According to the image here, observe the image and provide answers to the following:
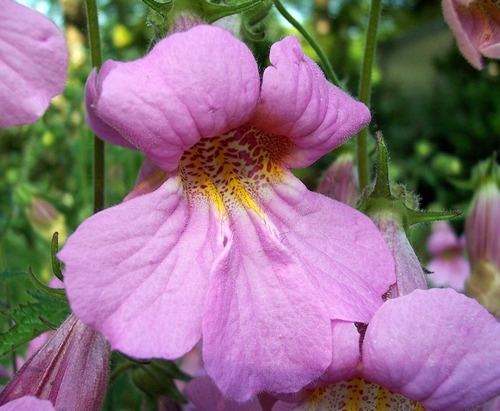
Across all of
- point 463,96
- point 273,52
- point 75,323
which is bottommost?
point 463,96

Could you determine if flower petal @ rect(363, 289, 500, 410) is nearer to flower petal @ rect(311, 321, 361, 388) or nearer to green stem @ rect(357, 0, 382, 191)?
flower petal @ rect(311, 321, 361, 388)

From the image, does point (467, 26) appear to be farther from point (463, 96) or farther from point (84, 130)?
point (463, 96)

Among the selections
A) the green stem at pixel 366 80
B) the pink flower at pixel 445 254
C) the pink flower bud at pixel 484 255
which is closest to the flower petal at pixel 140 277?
the green stem at pixel 366 80

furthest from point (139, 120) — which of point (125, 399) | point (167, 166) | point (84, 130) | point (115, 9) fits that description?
point (115, 9)

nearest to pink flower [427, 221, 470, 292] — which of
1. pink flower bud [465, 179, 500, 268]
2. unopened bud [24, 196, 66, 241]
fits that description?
pink flower bud [465, 179, 500, 268]

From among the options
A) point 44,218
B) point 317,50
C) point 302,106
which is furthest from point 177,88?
point 44,218

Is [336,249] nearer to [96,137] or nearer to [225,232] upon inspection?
[225,232]
